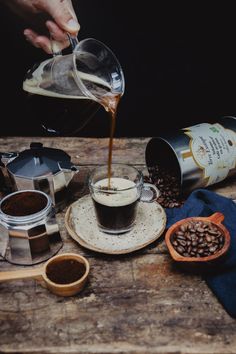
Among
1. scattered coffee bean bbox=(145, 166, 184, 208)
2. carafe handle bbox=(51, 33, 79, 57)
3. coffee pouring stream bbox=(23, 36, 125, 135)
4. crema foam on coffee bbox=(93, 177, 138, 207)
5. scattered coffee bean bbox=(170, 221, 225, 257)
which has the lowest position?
scattered coffee bean bbox=(145, 166, 184, 208)

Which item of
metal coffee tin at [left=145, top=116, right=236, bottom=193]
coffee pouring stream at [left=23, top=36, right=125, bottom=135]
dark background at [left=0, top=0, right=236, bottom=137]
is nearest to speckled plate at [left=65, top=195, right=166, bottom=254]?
metal coffee tin at [left=145, top=116, right=236, bottom=193]

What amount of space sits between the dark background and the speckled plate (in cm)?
104

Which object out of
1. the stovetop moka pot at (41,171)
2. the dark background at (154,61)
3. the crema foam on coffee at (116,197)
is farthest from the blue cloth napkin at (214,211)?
the dark background at (154,61)

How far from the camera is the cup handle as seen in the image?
162 centimetres

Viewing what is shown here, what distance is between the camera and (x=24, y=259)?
142 centimetres

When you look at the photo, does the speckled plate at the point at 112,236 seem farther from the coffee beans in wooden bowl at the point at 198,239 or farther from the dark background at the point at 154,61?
the dark background at the point at 154,61

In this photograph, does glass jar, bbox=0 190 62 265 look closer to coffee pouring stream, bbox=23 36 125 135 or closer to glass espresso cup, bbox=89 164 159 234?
glass espresso cup, bbox=89 164 159 234

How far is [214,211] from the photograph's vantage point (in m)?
1.61

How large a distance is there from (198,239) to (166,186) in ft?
1.34

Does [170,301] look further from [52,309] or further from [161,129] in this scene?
[161,129]

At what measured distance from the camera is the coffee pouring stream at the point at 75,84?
1418 mm

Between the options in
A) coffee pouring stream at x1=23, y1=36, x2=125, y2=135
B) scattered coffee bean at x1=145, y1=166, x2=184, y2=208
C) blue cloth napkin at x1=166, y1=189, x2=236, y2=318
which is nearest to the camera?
blue cloth napkin at x1=166, y1=189, x2=236, y2=318

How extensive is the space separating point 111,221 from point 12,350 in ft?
1.77

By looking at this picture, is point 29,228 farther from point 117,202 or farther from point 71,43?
point 71,43
